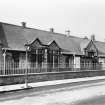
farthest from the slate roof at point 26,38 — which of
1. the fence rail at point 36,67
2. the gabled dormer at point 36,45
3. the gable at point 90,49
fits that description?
the fence rail at point 36,67

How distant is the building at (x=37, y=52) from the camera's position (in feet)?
62.3

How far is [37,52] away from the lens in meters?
21.2

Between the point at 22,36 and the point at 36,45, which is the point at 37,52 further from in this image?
the point at 22,36

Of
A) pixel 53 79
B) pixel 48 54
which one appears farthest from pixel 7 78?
pixel 48 54

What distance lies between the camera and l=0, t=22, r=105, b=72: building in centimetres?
1900

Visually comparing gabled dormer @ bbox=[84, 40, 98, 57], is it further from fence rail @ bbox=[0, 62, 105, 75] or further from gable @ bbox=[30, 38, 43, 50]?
gable @ bbox=[30, 38, 43, 50]

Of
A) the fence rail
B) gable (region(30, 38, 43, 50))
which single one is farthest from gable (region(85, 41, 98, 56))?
gable (region(30, 38, 43, 50))

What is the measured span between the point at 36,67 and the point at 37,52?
2328 millimetres

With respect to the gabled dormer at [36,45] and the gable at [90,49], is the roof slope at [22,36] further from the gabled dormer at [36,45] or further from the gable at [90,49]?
the gable at [90,49]

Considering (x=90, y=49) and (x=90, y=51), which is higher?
(x=90, y=49)

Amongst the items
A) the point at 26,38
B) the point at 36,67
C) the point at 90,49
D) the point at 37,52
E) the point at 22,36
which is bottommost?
the point at 36,67

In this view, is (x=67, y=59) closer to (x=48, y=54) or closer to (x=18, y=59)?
(x=48, y=54)

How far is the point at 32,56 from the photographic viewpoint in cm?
2089

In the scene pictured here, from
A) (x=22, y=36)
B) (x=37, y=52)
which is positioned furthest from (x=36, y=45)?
(x=22, y=36)
